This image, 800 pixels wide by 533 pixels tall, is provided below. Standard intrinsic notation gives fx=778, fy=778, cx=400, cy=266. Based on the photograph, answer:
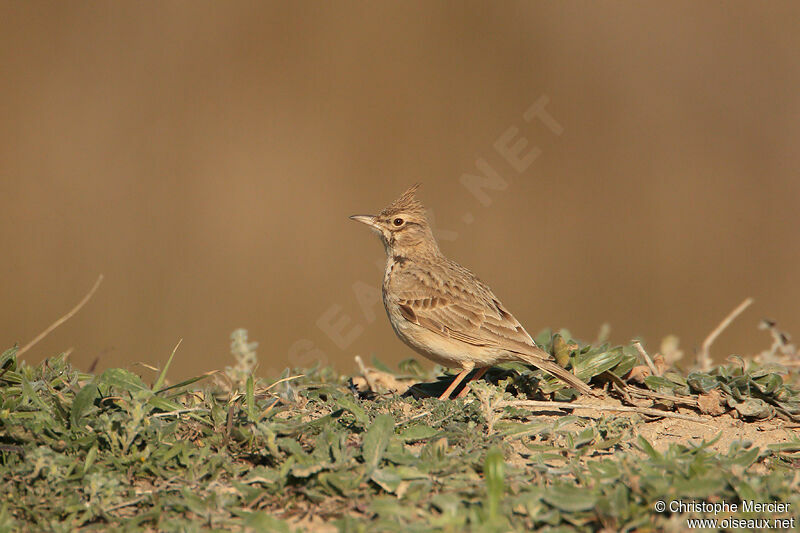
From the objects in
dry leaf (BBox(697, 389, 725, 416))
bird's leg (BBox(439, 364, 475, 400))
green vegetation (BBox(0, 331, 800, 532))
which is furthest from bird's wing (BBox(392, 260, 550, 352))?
dry leaf (BBox(697, 389, 725, 416))

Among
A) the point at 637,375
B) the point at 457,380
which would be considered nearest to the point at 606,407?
the point at 637,375

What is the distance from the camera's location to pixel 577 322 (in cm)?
1238

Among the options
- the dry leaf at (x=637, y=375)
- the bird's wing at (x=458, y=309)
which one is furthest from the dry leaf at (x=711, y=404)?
the bird's wing at (x=458, y=309)

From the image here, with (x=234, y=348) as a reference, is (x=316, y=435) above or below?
below

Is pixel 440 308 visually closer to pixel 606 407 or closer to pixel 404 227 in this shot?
pixel 404 227

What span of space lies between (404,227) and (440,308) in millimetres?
1331

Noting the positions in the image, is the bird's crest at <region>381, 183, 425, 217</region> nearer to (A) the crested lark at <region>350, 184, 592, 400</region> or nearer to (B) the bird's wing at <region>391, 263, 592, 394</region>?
(A) the crested lark at <region>350, 184, 592, 400</region>

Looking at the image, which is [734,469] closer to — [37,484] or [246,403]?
[246,403]

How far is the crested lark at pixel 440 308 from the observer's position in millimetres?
5707

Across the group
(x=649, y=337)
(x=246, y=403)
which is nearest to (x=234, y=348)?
(x=246, y=403)

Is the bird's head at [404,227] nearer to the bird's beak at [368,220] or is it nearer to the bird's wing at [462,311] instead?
the bird's beak at [368,220]

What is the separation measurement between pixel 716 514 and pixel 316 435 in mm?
2015

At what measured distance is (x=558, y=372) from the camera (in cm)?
514

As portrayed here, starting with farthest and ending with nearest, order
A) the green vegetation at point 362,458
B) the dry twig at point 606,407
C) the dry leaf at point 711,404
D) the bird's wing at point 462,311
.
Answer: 1. the bird's wing at point 462,311
2. the dry leaf at point 711,404
3. the dry twig at point 606,407
4. the green vegetation at point 362,458
